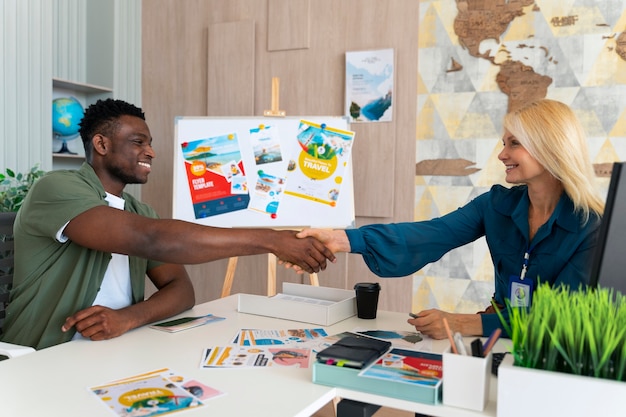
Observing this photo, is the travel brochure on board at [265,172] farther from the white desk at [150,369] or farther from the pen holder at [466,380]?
the pen holder at [466,380]

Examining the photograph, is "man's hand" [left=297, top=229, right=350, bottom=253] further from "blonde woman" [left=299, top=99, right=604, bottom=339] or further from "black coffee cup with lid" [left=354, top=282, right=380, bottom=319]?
"black coffee cup with lid" [left=354, top=282, right=380, bottom=319]

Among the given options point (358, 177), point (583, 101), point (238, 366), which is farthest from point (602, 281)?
point (358, 177)

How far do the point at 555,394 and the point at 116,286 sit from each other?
149cm

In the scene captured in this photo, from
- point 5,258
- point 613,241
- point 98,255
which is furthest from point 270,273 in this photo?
point 613,241

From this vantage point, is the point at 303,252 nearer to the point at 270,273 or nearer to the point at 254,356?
the point at 254,356

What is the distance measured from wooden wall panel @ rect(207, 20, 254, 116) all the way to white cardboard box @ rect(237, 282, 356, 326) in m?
2.51

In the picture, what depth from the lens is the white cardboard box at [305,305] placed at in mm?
1714

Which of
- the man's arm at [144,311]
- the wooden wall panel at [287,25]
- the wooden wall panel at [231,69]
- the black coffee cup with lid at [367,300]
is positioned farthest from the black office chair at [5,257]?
the wooden wall panel at [287,25]

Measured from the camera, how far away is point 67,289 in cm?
177

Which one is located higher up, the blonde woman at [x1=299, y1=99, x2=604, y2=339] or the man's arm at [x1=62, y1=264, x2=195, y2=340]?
the blonde woman at [x1=299, y1=99, x2=604, y2=339]

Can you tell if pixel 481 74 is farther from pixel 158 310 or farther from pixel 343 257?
pixel 158 310

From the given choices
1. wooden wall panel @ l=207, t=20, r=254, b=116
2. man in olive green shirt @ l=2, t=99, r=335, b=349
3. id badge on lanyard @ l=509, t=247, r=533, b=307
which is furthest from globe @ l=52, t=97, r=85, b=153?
id badge on lanyard @ l=509, t=247, r=533, b=307

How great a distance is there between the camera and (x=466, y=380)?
1066mm

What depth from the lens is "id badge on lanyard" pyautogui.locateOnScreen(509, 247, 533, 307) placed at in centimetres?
174
